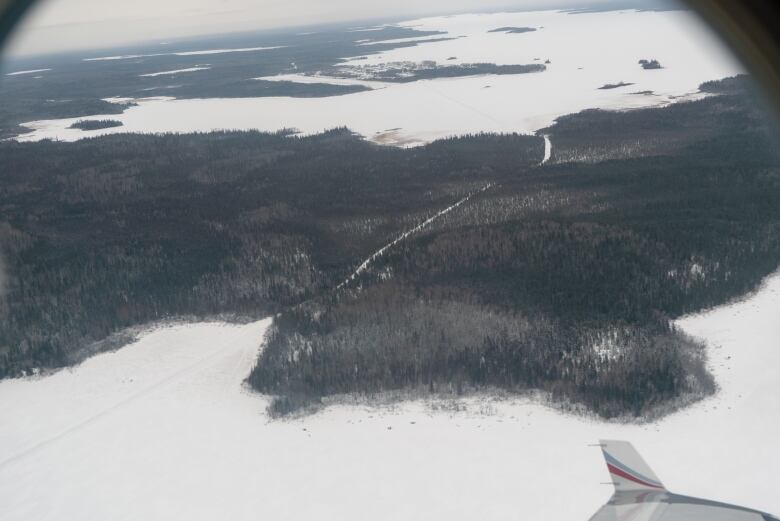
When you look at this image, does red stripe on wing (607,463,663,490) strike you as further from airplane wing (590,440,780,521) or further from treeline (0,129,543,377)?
treeline (0,129,543,377)

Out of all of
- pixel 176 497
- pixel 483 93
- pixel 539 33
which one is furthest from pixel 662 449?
pixel 539 33

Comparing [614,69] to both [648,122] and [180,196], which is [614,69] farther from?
[180,196]

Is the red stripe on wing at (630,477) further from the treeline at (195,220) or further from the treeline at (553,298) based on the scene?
the treeline at (195,220)

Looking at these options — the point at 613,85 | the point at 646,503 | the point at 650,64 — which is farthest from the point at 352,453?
the point at 650,64

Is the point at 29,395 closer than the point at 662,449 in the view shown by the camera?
No

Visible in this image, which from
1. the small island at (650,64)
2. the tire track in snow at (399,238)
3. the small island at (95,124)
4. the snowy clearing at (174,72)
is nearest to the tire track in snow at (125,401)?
the tire track in snow at (399,238)

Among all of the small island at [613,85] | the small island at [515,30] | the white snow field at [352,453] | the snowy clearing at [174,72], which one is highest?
the small island at [515,30]
